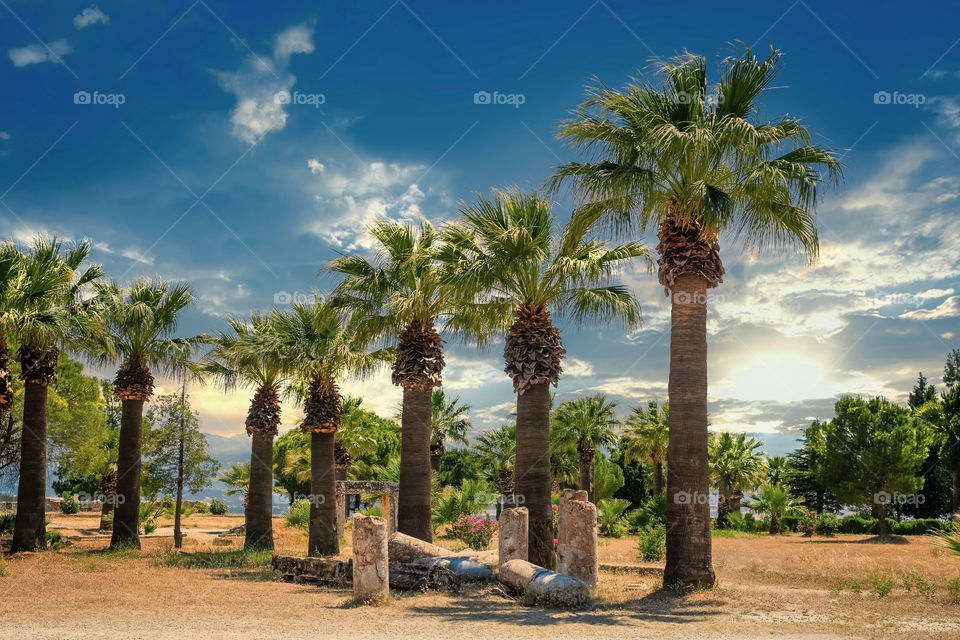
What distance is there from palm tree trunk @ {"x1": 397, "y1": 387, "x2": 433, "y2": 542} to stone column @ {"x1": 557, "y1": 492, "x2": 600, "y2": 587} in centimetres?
676

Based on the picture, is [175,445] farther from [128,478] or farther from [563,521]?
[563,521]

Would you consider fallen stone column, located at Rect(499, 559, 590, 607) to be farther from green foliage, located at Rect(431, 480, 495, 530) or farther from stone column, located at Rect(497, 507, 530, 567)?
green foliage, located at Rect(431, 480, 495, 530)

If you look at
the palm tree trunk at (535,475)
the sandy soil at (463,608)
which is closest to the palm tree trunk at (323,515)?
the sandy soil at (463,608)

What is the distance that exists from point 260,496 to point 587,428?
74.4ft

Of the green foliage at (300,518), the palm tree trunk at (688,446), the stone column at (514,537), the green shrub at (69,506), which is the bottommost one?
the green shrub at (69,506)

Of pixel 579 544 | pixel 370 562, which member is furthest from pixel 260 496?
pixel 579 544

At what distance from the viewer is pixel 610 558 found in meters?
26.9

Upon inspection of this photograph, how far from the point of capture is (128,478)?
3086 cm

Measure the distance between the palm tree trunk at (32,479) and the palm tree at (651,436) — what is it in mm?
33587

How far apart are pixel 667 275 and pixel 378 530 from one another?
882 centimetres

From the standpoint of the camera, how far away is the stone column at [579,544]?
16.9 meters

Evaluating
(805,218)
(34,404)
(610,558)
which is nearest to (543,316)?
(805,218)

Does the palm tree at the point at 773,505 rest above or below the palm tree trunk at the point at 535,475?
below

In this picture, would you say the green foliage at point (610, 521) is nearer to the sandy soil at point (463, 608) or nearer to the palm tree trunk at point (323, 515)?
the sandy soil at point (463, 608)
